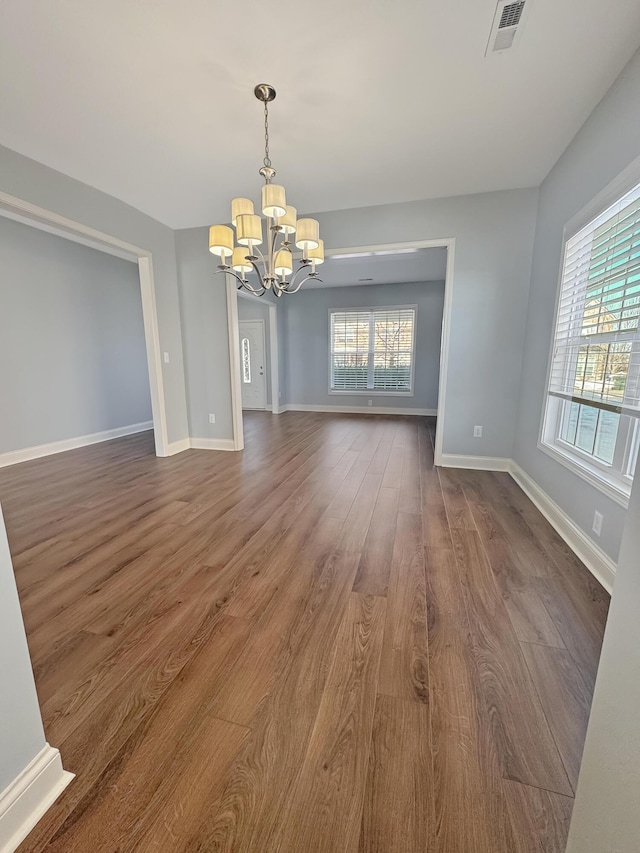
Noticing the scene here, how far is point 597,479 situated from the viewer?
1.91 meters

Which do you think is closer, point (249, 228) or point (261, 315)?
point (249, 228)

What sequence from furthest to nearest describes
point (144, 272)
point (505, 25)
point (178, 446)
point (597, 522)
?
point (178, 446)
point (144, 272)
point (597, 522)
point (505, 25)

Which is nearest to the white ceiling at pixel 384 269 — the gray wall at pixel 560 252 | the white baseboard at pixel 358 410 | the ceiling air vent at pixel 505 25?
the gray wall at pixel 560 252

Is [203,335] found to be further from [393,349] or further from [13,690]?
[393,349]

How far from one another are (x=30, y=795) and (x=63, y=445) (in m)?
4.53

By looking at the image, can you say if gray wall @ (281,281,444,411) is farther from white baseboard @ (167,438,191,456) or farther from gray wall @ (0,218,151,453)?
white baseboard @ (167,438,191,456)

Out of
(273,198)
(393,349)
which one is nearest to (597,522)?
(273,198)

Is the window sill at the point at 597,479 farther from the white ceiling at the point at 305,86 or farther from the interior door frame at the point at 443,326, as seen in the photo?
the white ceiling at the point at 305,86

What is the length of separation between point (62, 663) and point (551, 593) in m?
2.21

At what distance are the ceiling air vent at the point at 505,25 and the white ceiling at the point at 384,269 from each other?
2.90 m

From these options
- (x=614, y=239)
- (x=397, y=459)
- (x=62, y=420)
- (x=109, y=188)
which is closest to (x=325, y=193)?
(x=109, y=188)

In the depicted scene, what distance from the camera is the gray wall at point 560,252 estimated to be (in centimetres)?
177

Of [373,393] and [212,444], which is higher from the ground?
[373,393]

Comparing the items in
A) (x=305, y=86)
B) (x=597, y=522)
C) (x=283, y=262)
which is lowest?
(x=597, y=522)
